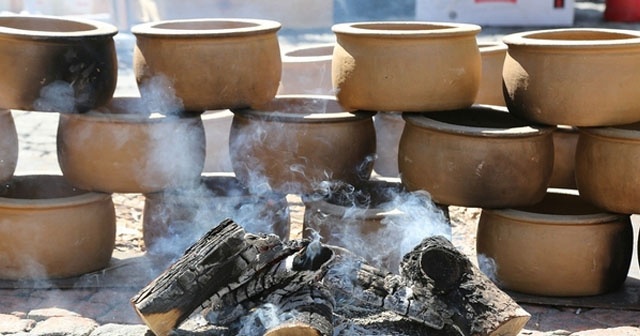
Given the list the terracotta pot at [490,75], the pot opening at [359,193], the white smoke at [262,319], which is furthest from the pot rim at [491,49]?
the white smoke at [262,319]

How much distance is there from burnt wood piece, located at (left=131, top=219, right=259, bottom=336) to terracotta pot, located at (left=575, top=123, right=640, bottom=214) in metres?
1.85

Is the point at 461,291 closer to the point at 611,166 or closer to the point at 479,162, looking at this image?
the point at 479,162

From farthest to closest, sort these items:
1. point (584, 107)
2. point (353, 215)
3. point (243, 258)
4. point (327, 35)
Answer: point (327, 35) < point (353, 215) < point (584, 107) < point (243, 258)

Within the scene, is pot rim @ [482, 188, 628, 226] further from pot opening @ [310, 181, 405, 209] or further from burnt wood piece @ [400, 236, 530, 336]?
burnt wood piece @ [400, 236, 530, 336]

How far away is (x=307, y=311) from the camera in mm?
3678

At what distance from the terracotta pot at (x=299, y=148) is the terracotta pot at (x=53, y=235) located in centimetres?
79

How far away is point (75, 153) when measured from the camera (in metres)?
5.05

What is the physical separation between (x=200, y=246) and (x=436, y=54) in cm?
166

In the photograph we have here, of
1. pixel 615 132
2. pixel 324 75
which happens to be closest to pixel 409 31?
pixel 615 132

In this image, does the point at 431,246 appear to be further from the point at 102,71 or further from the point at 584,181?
the point at 102,71

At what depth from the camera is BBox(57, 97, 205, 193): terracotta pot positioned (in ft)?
16.3

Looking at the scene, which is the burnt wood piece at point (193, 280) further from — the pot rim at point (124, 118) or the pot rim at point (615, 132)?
the pot rim at point (615, 132)

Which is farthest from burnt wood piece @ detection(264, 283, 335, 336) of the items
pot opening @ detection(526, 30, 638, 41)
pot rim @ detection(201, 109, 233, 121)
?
pot rim @ detection(201, 109, 233, 121)

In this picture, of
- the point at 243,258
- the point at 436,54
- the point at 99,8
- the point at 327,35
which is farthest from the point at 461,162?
the point at 99,8
